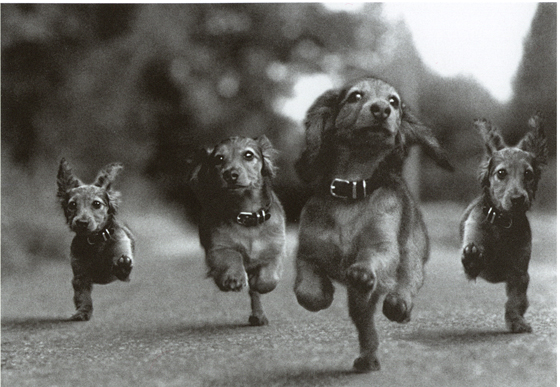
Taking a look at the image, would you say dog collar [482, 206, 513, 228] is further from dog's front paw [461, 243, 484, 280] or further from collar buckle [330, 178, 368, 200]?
collar buckle [330, 178, 368, 200]

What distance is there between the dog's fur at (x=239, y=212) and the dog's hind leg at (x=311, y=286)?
17 centimetres

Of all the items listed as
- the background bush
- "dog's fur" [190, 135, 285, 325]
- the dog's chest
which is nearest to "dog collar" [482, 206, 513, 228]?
the background bush

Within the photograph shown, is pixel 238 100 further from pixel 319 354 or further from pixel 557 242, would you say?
pixel 557 242

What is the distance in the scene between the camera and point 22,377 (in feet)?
9.84

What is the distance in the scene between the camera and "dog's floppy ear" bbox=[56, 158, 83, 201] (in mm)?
3107

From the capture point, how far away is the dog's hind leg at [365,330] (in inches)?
112

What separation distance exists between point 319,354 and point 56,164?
60.0 inches

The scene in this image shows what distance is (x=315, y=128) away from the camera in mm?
2836

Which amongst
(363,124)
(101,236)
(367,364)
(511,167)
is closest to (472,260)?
(511,167)

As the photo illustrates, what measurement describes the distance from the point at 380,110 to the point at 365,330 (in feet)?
3.19

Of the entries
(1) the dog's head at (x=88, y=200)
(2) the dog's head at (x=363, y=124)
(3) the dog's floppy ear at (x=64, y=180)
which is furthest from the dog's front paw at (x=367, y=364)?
(3) the dog's floppy ear at (x=64, y=180)

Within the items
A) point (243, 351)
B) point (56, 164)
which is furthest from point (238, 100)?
point (243, 351)

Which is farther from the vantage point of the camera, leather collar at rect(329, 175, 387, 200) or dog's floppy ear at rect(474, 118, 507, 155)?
dog's floppy ear at rect(474, 118, 507, 155)

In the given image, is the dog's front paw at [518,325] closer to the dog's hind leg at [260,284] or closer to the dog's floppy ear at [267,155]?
the dog's hind leg at [260,284]
